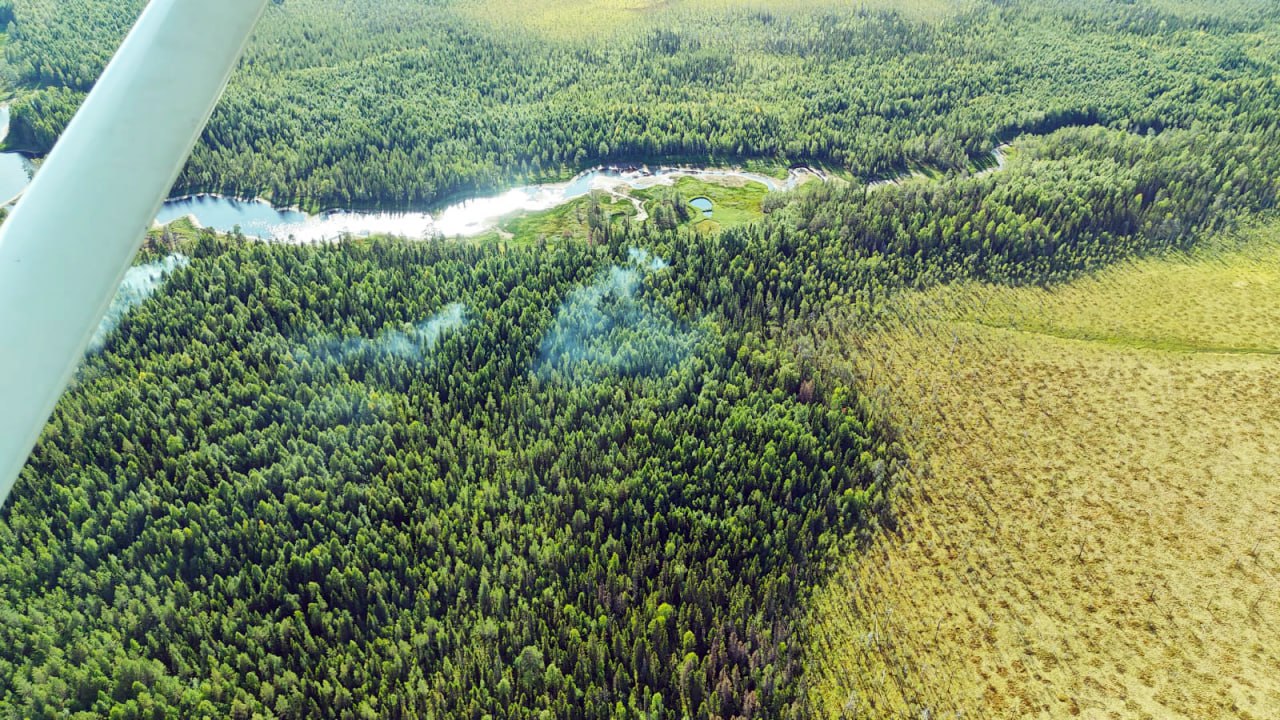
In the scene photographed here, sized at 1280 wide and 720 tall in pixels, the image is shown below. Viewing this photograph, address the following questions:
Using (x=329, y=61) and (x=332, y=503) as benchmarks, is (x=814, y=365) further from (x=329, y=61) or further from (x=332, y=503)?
(x=329, y=61)

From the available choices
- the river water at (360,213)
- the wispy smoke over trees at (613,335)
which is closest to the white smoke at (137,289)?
the river water at (360,213)

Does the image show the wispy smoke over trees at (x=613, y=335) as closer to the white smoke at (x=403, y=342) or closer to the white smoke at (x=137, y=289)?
the white smoke at (x=403, y=342)

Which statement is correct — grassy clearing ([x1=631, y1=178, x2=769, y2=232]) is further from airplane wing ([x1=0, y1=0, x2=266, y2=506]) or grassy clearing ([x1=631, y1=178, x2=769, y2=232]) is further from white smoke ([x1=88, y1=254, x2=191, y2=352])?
airplane wing ([x1=0, y1=0, x2=266, y2=506])

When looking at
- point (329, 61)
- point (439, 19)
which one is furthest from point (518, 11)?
point (329, 61)

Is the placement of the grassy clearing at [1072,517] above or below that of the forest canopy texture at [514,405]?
below

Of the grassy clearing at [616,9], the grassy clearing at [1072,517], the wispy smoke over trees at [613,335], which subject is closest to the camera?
the grassy clearing at [1072,517]

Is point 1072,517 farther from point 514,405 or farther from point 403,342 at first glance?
point 403,342

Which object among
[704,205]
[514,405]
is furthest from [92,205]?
[704,205]

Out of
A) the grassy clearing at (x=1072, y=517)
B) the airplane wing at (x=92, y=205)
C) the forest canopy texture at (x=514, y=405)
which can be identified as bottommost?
the grassy clearing at (x=1072, y=517)
